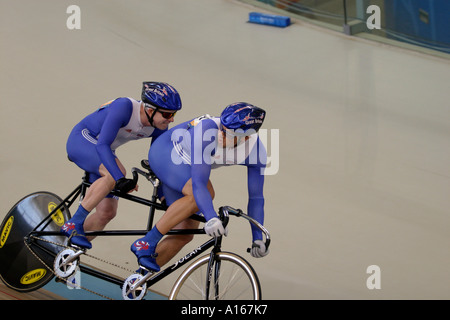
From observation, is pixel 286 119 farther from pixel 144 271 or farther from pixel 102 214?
pixel 144 271

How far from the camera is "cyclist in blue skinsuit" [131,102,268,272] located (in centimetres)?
288

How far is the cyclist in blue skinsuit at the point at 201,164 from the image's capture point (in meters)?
2.88

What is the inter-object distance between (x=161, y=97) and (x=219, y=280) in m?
0.89

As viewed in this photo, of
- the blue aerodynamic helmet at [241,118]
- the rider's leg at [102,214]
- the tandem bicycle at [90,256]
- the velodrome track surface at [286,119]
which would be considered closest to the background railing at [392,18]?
the velodrome track surface at [286,119]

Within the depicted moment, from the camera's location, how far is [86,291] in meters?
3.74

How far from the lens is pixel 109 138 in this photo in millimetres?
3279

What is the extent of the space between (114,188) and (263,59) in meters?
4.04

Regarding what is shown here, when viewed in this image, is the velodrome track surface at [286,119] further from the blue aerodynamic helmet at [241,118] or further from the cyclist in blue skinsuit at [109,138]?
the blue aerodynamic helmet at [241,118]

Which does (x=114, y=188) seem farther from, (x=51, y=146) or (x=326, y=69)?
(x=326, y=69)

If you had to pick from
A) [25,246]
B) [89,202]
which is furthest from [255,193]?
[25,246]

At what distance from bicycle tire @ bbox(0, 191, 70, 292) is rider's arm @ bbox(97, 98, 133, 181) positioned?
1.98 feet

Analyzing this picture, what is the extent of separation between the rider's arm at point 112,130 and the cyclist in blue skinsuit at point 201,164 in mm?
189
